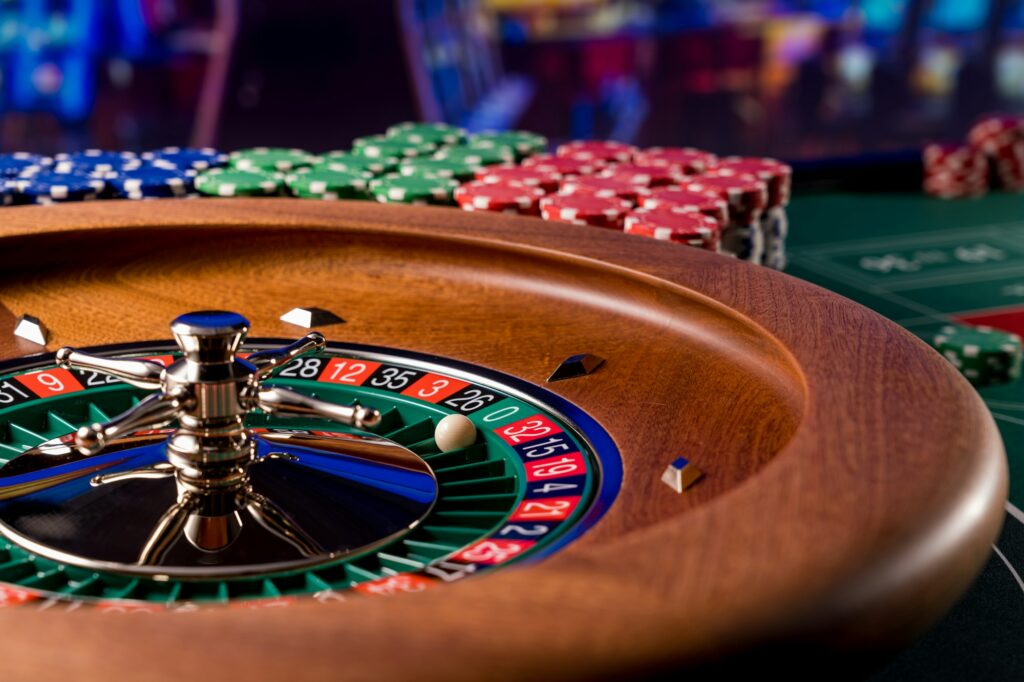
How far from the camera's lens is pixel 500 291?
1.89 metres

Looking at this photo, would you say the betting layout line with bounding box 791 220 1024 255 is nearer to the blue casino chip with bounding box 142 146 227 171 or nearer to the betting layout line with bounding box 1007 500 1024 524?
the blue casino chip with bounding box 142 146 227 171

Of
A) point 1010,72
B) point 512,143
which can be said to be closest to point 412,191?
point 512,143

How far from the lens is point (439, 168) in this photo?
318 centimetres

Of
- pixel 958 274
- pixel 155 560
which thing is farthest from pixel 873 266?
pixel 155 560

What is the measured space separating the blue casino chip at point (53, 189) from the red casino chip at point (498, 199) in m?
0.87

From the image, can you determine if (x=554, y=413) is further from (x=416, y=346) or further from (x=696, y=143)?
(x=696, y=143)

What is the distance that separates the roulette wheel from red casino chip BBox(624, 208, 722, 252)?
456 mm

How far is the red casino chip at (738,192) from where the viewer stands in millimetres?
3031

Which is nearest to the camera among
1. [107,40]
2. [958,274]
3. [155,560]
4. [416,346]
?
[155,560]

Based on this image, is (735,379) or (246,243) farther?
(246,243)

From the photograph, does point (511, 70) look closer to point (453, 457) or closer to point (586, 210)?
point (586, 210)

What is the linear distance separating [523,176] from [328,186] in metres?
0.54

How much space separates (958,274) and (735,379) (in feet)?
12.7

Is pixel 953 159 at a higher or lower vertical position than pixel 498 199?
lower
